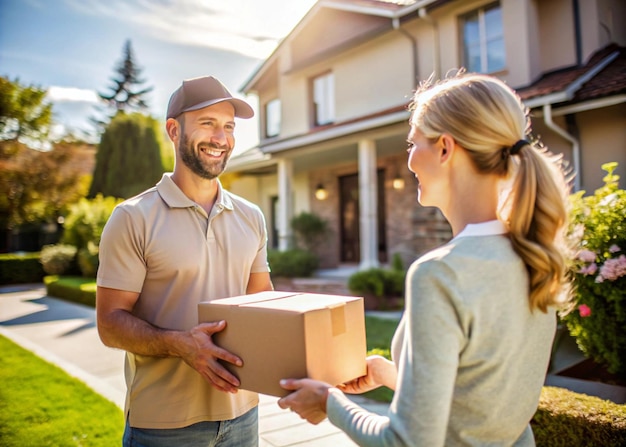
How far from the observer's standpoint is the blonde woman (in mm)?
1000

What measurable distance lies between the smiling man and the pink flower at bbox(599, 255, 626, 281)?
9.89ft

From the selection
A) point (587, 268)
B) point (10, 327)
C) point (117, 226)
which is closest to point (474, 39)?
point (587, 268)

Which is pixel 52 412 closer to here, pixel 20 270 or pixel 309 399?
pixel 309 399

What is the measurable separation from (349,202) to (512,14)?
18.8ft

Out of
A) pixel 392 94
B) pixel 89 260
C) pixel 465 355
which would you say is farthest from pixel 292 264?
pixel 465 355

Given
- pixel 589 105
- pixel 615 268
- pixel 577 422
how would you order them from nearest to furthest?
pixel 577 422 < pixel 615 268 < pixel 589 105

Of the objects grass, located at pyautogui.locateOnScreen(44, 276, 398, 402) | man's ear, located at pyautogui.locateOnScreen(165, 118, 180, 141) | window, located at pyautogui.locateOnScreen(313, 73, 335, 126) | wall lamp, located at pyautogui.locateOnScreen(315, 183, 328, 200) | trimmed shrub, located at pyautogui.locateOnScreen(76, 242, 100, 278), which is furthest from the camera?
trimmed shrub, located at pyautogui.locateOnScreen(76, 242, 100, 278)

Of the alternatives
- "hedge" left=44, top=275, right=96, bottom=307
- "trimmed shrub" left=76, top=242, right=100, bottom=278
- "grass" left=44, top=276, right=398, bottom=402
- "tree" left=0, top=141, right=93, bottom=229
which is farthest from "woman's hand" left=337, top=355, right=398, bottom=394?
"tree" left=0, top=141, right=93, bottom=229

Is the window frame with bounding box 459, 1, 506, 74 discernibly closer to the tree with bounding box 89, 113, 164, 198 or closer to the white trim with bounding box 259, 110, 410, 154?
the white trim with bounding box 259, 110, 410, 154

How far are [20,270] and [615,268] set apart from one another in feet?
66.5

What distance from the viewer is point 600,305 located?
3.91m

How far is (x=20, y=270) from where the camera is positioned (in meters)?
18.6

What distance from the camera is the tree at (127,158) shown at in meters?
22.5

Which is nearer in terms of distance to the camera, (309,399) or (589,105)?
(309,399)
